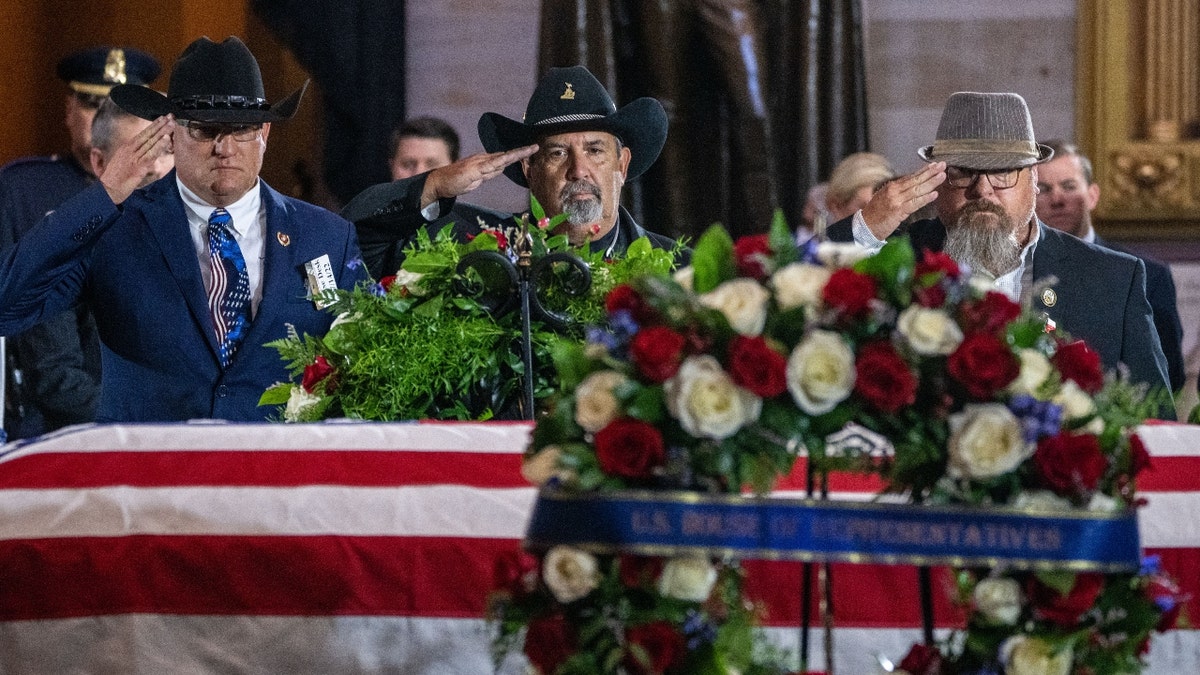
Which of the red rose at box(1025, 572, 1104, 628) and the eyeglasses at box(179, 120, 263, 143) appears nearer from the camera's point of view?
the red rose at box(1025, 572, 1104, 628)

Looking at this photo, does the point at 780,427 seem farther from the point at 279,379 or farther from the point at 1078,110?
the point at 1078,110

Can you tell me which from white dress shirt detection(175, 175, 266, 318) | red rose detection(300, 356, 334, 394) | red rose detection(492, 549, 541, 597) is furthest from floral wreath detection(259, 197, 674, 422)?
red rose detection(492, 549, 541, 597)

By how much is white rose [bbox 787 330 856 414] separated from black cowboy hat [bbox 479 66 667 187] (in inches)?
90.7

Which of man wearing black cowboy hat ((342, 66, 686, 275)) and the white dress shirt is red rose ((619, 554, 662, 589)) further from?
man wearing black cowboy hat ((342, 66, 686, 275))

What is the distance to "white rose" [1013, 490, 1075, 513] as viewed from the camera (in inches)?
67.9

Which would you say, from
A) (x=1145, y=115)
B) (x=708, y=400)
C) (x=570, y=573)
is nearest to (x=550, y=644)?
(x=570, y=573)

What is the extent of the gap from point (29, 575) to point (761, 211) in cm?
399

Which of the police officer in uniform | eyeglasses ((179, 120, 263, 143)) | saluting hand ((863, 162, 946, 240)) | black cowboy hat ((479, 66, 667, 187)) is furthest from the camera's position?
the police officer in uniform

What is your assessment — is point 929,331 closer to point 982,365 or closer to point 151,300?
point 982,365

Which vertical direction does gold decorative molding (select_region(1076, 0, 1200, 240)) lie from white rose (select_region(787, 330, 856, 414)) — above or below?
above

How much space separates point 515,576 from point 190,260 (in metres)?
1.68

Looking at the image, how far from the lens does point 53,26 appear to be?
6.29 metres

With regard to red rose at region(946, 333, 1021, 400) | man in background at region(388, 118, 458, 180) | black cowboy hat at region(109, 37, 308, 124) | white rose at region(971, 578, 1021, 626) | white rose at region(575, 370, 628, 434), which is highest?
black cowboy hat at region(109, 37, 308, 124)

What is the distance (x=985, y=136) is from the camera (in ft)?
12.6
